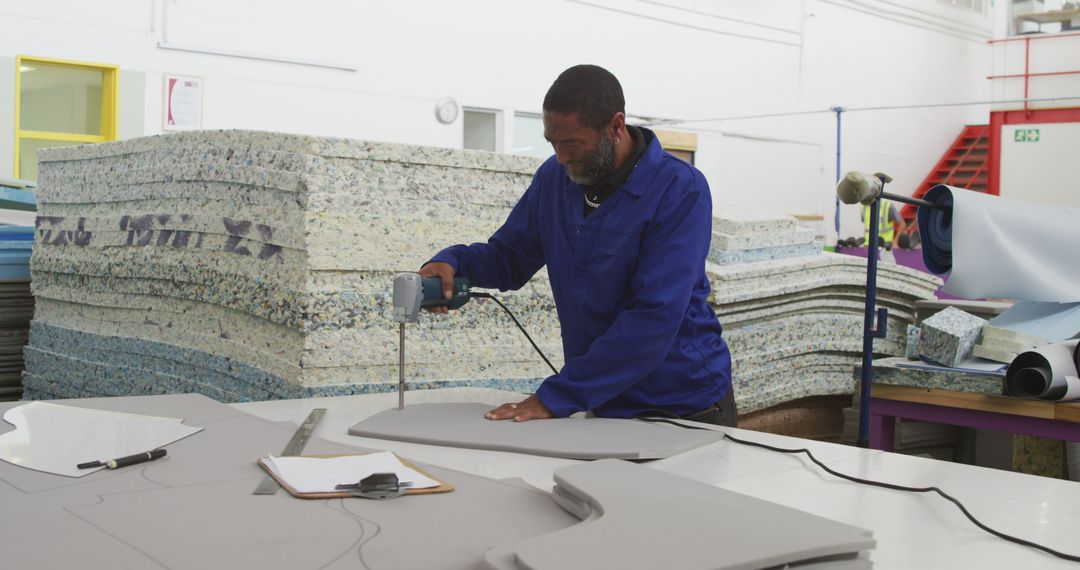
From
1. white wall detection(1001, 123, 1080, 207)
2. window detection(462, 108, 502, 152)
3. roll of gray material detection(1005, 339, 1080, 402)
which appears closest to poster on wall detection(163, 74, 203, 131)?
window detection(462, 108, 502, 152)

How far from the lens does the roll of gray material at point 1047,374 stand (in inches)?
A: 95.3

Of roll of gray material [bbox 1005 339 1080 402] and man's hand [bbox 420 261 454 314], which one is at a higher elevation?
man's hand [bbox 420 261 454 314]

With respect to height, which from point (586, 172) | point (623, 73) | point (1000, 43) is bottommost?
point (586, 172)

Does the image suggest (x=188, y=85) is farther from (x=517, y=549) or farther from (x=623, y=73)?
(x=517, y=549)

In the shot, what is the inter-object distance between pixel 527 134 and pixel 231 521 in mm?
8025

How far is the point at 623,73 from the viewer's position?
9555mm

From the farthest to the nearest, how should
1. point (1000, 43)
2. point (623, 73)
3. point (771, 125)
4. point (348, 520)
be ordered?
1. point (1000, 43)
2. point (771, 125)
3. point (623, 73)
4. point (348, 520)

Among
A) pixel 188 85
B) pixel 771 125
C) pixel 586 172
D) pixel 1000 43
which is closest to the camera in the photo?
pixel 586 172

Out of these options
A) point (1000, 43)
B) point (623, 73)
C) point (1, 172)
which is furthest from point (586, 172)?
point (1000, 43)

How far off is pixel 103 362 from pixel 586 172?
1966 millimetres

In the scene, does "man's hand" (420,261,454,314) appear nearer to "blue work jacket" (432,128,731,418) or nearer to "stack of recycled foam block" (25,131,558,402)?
"blue work jacket" (432,128,731,418)

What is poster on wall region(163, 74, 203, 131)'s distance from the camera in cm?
662

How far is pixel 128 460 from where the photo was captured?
Answer: 1394 millimetres

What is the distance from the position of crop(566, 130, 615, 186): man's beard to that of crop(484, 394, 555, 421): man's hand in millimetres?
475
